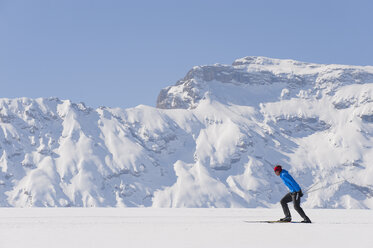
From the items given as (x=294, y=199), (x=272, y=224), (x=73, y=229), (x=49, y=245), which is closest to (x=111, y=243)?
(x=49, y=245)

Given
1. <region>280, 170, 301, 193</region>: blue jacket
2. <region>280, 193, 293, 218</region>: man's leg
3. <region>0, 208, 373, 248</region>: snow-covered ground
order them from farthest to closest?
<region>280, 193, 293, 218</region>: man's leg → <region>280, 170, 301, 193</region>: blue jacket → <region>0, 208, 373, 248</region>: snow-covered ground

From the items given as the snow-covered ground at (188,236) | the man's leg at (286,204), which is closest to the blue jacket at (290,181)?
the man's leg at (286,204)

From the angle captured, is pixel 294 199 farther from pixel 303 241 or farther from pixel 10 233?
pixel 10 233

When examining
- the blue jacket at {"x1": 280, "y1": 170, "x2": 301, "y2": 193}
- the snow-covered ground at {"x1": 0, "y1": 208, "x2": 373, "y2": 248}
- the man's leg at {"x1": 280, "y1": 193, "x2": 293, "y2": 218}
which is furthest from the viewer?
the man's leg at {"x1": 280, "y1": 193, "x2": 293, "y2": 218}

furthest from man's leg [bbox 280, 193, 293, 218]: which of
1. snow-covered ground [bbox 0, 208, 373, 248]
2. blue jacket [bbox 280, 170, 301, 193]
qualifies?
snow-covered ground [bbox 0, 208, 373, 248]

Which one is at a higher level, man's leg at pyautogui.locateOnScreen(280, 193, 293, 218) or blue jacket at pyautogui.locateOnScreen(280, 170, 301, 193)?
blue jacket at pyautogui.locateOnScreen(280, 170, 301, 193)

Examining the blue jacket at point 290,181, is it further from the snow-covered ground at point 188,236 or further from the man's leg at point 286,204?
the snow-covered ground at point 188,236

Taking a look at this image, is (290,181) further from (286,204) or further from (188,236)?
(188,236)

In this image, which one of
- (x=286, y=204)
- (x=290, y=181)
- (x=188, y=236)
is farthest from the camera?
(x=286, y=204)

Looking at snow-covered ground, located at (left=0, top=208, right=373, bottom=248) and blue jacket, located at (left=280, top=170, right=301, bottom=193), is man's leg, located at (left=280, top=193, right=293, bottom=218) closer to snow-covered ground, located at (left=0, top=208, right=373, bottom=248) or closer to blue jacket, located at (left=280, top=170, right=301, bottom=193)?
blue jacket, located at (left=280, top=170, right=301, bottom=193)

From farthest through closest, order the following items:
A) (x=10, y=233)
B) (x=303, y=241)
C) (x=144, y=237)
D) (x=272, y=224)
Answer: (x=272, y=224), (x=10, y=233), (x=144, y=237), (x=303, y=241)

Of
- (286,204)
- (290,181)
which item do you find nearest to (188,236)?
(290,181)

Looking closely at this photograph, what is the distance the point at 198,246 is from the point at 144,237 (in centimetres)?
203

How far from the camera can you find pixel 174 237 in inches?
533
